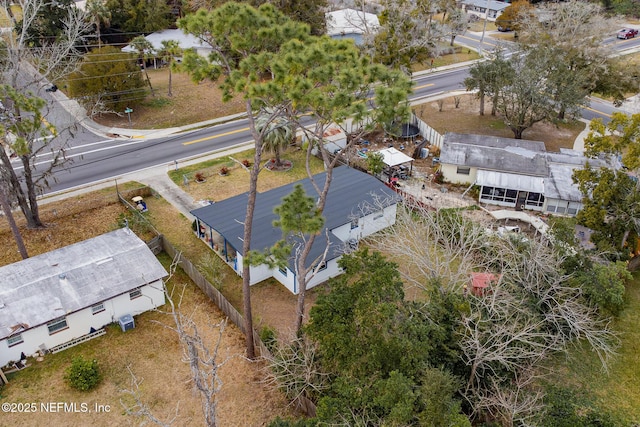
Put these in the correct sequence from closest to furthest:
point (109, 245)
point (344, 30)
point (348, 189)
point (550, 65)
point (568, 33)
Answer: point (109, 245) → point (348, 189) → point (550, 65) → point (568, 33) → point (344, 30)

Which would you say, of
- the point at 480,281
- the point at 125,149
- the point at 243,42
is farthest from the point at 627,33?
the point at 243,42

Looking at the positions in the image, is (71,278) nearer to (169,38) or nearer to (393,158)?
(393,158)

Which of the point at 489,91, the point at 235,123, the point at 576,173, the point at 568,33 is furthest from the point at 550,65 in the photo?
the point at 235,123

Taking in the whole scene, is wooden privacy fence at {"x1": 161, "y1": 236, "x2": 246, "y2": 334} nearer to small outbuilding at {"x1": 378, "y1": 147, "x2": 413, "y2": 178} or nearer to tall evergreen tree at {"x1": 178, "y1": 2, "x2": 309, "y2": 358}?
tall evergreen tree at {"x1": 178, "y1": 2, "x2": 309, "y2": 358}

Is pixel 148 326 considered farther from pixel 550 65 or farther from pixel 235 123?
pixel 550 65

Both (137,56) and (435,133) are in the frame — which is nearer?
(435,133)

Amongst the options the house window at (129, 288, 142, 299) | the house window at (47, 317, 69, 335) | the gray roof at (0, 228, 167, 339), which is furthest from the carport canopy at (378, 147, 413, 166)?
the house window at (47, 317, 69, 335)
